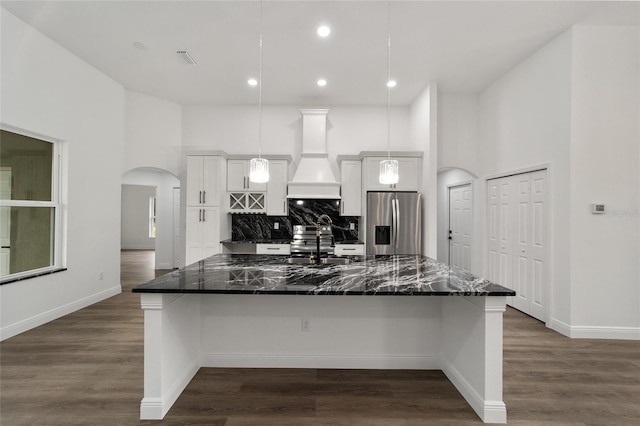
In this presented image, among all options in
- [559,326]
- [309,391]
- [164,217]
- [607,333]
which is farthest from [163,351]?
[164,217]

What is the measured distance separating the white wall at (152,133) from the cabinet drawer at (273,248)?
7.62 feet

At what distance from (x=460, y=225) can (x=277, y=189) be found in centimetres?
359

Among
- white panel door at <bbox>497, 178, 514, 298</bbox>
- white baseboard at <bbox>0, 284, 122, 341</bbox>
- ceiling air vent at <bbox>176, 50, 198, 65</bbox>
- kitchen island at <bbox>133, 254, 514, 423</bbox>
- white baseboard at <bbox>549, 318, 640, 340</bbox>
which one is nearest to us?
kitchen island at <bbox>133, 254, 514, 423</bbox>

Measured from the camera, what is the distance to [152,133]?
581cm

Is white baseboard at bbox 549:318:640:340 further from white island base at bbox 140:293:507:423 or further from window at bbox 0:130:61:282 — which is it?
window at bbox 0:130:61:282

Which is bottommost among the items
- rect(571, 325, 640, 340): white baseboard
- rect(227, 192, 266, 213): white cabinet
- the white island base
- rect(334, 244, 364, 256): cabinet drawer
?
rect(571, 325, 640, 340): white baseboard

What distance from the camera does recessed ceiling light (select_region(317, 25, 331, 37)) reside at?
357 centimetres

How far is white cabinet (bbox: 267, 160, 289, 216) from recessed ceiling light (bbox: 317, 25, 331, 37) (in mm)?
2333

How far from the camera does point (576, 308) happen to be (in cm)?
357

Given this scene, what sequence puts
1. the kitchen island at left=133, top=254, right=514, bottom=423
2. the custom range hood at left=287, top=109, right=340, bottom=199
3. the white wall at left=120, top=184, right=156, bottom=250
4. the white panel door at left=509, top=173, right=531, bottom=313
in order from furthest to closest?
the white wall at left=120, top=184, right=156, bottom=250, the custom range hood at left=287, top=109, right=340, bottom=199, the white panel door at left=509, top=173, right=531, bottom=313, the kitchen island at left=133, top=254, right=514, bottom=423

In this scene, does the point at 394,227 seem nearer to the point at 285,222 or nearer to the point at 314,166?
the point at 314,166

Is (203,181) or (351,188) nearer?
(203,181)

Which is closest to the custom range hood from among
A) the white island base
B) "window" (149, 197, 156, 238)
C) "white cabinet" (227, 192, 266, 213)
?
"white cabinet" (227, 192, 266, 213)

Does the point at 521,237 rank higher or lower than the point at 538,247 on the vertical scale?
higher
